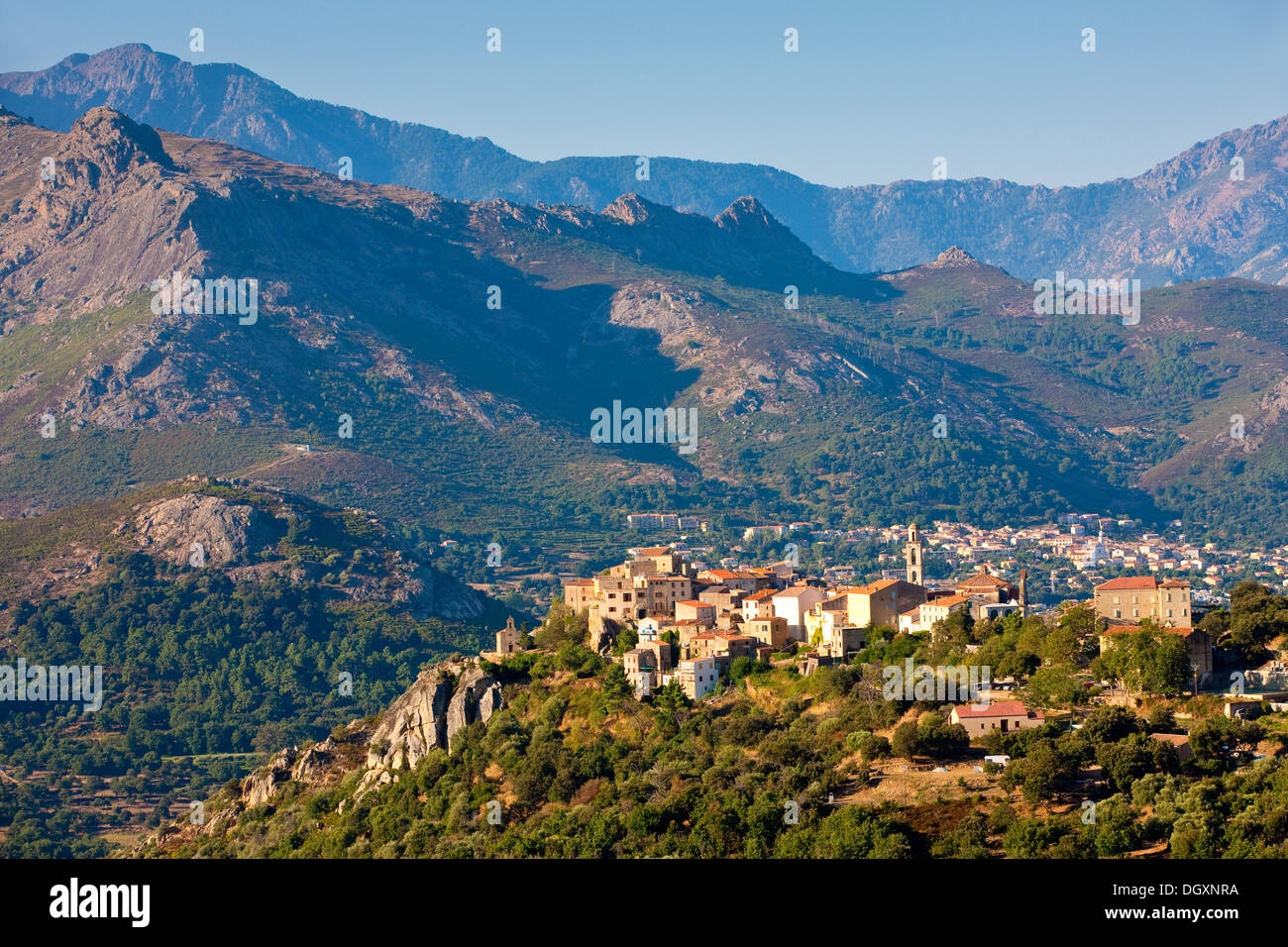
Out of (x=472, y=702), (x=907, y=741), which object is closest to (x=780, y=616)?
(x=472, y=702)

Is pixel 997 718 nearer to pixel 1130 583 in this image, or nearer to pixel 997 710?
pixel 997 710

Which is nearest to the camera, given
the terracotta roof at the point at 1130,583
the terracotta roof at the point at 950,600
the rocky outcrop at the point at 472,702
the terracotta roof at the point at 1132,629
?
the terracotta roof at the point at 1132,629

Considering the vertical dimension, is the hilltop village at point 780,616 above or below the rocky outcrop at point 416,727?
above

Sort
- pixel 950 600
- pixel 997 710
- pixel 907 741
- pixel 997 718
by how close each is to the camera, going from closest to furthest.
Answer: pixel 907 741, pixel 997 718, pixel 997 710, pixel 950 600

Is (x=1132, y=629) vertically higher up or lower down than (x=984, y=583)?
lower down

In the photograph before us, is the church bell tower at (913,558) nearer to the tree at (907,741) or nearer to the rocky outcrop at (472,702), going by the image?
the rocky outcrop at (472,702)

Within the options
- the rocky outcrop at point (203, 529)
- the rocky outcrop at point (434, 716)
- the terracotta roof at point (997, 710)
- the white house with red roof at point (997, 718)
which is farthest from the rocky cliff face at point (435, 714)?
the rocky outcrop at point (203, 529)

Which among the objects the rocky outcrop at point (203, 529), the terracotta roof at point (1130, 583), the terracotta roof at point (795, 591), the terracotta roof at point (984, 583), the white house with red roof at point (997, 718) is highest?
the rocky outcrop at point (203, 529)

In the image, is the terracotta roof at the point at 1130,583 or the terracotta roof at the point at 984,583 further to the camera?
the terracotta roof at the point at 984,583
